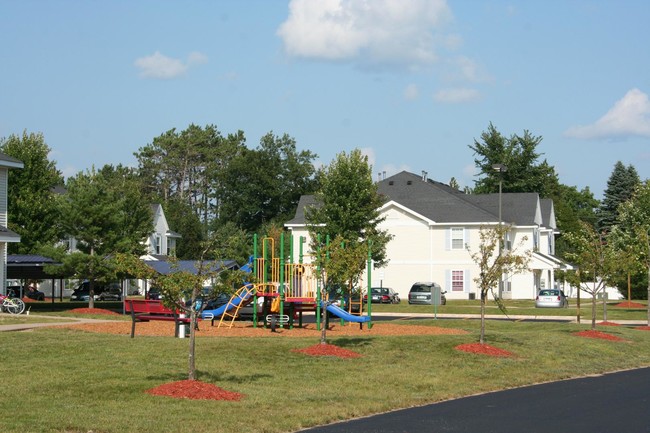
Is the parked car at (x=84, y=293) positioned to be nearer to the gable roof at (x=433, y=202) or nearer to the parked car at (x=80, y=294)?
the parked car at (x=80, y=294)

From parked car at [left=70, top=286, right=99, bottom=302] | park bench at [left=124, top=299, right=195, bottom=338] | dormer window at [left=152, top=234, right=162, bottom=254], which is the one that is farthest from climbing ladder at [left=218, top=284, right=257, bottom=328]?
dormer window at [left=152, top=234, right=162, bottom=254]

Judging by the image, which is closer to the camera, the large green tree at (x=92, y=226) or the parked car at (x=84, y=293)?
the large green tree at (x=92, y=226)

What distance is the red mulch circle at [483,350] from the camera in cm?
2570

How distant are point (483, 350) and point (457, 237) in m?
44.7

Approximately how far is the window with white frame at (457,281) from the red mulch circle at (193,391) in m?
53.1

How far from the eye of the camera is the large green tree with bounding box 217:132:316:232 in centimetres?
10206

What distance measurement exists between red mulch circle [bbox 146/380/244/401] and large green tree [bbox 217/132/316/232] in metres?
83.3

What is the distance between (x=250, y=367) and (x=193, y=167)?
105 meters

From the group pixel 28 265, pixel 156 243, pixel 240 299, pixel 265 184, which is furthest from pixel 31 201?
pixel 265 184

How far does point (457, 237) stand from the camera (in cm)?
7025

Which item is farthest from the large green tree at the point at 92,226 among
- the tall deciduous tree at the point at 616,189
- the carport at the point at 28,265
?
the tall deciduous tree at the point at 616,189

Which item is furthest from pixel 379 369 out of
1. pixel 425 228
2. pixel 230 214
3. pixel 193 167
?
pixel 193 167

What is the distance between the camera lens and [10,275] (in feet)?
154

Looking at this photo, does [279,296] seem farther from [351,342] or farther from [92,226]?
[92,226]
